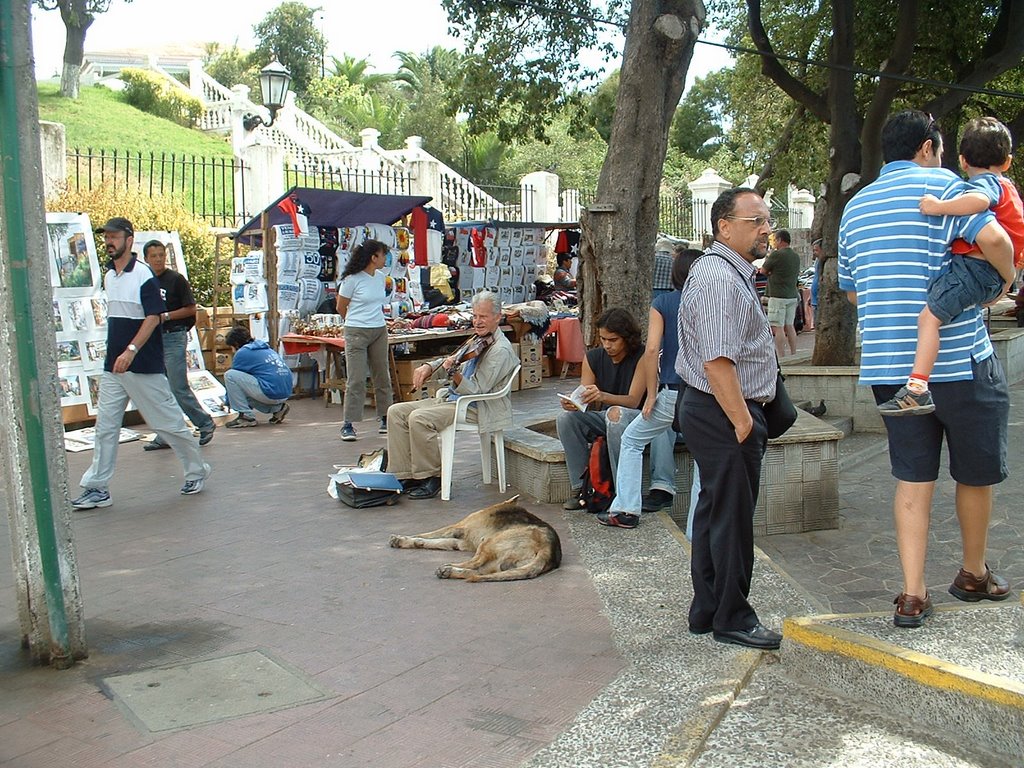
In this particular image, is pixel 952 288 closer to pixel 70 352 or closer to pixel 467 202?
pixel 70 352

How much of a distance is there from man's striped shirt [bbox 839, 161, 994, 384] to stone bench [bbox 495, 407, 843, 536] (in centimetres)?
264

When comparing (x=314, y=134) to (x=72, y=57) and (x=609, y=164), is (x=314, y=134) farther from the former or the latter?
(x=609, y=164)

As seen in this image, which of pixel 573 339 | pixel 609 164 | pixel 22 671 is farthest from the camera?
pixel 573 339

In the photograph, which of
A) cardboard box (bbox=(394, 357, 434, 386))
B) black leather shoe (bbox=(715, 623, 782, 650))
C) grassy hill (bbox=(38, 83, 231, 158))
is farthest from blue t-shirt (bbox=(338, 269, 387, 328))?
grassy hill (bbox=(38, 83, 231, 158))

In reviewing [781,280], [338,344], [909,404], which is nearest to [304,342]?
[338,344]

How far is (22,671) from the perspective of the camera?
13.6 ft

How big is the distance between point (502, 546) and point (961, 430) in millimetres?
2423

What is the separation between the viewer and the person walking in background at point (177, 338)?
30.4 ft

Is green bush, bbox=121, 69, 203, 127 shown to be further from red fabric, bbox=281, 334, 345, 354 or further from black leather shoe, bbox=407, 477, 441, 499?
black leather shoe, bbox=407, 477, 441, 499

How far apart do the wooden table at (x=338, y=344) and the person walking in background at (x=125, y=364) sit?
400 cm

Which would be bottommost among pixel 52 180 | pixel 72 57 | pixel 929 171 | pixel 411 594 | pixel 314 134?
pixel 411 594

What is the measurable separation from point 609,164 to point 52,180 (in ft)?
33.5

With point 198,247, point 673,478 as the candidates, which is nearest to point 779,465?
point 673,478

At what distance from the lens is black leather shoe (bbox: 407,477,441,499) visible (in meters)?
7.18
